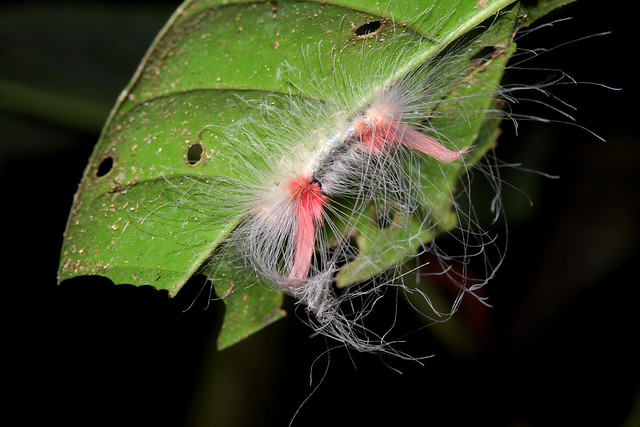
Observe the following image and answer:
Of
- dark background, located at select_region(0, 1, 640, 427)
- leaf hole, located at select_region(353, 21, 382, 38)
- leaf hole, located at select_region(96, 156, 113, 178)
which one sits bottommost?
dark background, located at select_region(0, 1, 640, 427)

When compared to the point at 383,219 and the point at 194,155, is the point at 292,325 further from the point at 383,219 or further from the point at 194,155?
the point at 194,155

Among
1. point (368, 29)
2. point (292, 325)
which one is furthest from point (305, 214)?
point (292, 325)

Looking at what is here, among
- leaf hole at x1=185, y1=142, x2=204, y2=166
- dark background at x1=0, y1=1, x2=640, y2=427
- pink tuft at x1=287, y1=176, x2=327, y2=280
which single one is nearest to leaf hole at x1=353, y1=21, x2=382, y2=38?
pink tuft at x1=287, y1=176, x2=327, y2=280

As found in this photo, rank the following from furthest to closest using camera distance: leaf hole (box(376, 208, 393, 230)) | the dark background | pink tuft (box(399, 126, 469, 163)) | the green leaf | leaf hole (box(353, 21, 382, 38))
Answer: the dark background
leaf hole (box(376, 208, 393, 230))
pink tuft (box(399, 126, 469, 163))
leaf hole (box(353, 21, 382, 38))
the green leaf

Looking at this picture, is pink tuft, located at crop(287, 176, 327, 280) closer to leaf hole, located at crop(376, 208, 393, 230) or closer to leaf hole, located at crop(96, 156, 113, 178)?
leaf hole, located at crop(376, 208, 393, 230)

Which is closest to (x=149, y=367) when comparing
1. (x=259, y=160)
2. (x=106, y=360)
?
(x=106, y=360)

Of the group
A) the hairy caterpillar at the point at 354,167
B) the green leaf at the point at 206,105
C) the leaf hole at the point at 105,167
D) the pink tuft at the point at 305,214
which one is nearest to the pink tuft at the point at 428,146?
the hairy caterpillar at the point at 354,167
